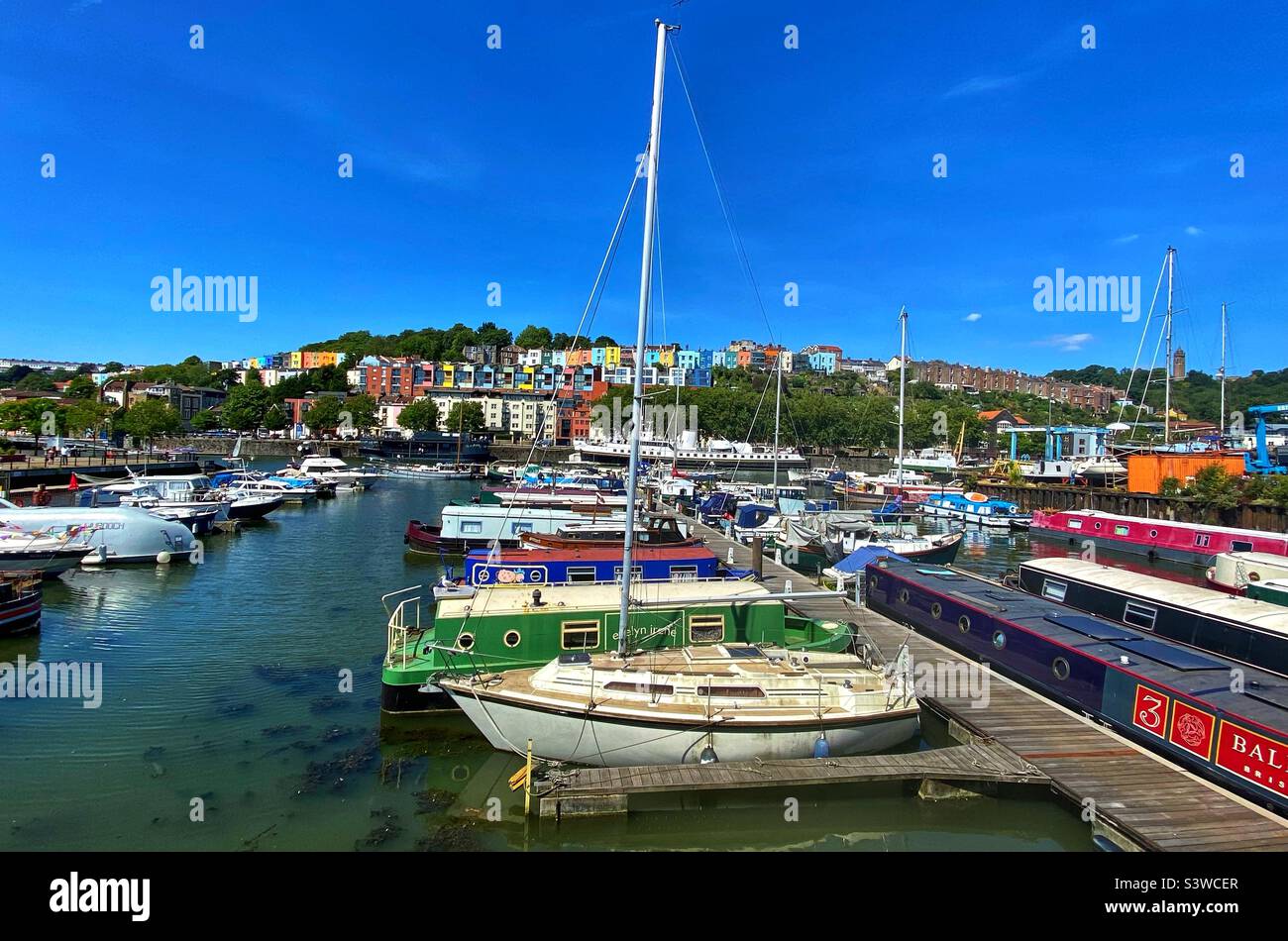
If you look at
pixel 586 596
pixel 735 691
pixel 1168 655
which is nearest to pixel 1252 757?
pixel 1168 655

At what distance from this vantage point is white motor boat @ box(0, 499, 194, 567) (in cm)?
3128

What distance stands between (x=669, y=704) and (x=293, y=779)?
7509 mm

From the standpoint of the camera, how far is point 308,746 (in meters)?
14.8

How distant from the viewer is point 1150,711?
1292 centimetres

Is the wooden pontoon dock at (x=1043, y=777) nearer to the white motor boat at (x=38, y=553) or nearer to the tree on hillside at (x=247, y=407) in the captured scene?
the white motor boat at (x=38, y=553)

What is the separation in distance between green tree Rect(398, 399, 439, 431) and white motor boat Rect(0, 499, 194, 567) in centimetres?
11084

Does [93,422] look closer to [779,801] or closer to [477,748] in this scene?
[477,748]

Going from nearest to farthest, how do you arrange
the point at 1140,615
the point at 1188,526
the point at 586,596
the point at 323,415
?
the point at 586,596 → the point at 1140,615 → the point at 1188,526 → the point at 323,415

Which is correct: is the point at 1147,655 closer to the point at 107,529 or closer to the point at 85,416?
the point at 107,529

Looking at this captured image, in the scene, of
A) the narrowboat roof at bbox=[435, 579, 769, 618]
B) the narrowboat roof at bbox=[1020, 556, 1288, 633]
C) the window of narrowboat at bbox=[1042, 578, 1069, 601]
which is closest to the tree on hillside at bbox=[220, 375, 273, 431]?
the narrowboat roof at bbox=[435, 579, 769, 618]

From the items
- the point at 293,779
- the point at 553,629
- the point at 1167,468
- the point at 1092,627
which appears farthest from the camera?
the point at 1167,468

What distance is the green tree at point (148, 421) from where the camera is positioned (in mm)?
97312
